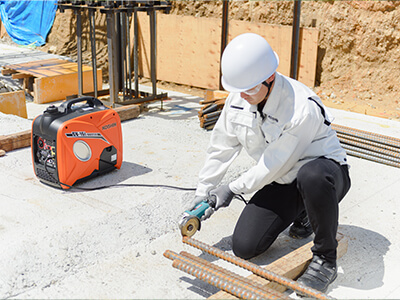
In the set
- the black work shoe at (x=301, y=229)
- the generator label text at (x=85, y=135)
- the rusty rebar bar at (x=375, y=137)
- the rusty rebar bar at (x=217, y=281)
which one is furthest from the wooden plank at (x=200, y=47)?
the rusty rebar bar at (x=217, y=281)

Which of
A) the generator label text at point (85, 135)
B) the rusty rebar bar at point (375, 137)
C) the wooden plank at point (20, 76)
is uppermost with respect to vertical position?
the generator label text at point (85, 135)

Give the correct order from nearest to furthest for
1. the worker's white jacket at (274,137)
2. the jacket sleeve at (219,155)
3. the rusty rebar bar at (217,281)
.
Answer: the rusty rebar bar at (217,281) → the worker's white jacket at (274,137) → the jacket sleeve at (219,155)

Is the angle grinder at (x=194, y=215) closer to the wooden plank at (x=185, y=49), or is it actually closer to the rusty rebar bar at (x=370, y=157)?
the rusty rebar bar at (x=370, y=157)

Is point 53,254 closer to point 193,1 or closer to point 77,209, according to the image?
point 77,209

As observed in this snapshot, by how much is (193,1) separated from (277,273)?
24.4 feet

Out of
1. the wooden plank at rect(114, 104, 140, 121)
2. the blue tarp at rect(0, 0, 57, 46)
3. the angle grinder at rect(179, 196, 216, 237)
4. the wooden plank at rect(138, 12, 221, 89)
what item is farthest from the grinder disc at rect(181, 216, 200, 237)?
the blue tarp at rect(0, 0, 57, 46)

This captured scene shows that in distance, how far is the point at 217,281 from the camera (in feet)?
9.02

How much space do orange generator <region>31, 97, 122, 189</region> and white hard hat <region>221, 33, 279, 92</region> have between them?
68.6 inches

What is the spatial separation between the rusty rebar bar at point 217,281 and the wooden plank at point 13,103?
14.4ft

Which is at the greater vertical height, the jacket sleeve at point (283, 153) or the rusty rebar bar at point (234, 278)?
the jacket sleeve at point (283, 153)

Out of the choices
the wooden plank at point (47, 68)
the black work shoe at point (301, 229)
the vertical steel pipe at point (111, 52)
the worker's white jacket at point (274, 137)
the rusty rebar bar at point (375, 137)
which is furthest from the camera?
the wooden plank at point (47, 68)

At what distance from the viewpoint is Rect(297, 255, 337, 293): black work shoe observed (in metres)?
2.91

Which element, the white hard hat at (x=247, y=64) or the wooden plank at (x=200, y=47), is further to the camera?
the wooden plank at (x=200, y=47)

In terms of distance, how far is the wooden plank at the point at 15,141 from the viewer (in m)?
5.12
